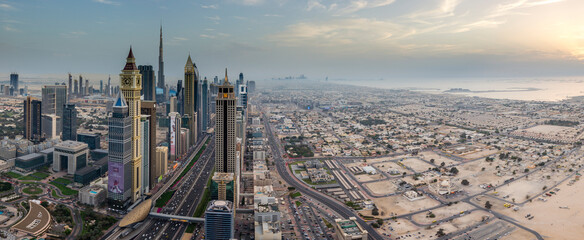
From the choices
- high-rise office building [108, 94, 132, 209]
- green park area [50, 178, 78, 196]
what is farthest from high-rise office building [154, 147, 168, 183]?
green park area [50, 178, 78, 196]

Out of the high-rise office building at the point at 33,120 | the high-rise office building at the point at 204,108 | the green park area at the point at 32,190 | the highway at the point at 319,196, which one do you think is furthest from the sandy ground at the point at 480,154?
the high-rise office building at the point at 33,120

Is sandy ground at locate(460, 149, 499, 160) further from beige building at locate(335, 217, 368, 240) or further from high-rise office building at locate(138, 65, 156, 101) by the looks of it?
high-rise office building at locate(138, 65, 156, 101)

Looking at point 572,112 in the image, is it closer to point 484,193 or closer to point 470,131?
point 470,131

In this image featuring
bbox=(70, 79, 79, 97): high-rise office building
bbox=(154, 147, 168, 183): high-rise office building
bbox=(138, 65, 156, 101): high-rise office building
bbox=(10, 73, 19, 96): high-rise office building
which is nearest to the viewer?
bbox=(154, 147, 168, 183): high-rise office building

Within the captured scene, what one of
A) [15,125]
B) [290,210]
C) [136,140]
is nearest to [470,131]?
[290,210]

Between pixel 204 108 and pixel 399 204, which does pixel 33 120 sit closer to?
pixel 204 108

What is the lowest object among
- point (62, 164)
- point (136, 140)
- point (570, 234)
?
point (570, 234)

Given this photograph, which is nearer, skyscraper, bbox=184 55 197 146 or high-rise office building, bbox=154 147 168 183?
high-rise office building, bbox=154 147 168 183
